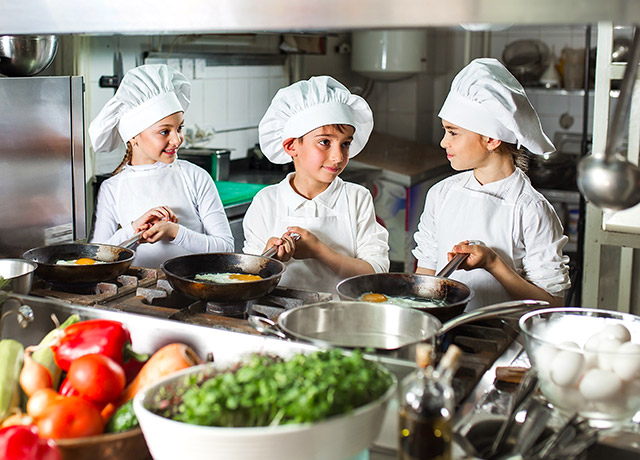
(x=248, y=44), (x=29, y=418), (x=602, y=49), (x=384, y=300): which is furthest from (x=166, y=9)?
(x=248, y=44)

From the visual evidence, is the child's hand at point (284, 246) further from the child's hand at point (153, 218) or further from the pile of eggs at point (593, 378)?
the pile of eggs at point (593, 378)

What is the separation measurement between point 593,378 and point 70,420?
661 mm

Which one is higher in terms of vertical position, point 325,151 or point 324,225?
point 325,151

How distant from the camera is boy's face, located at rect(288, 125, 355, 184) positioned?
2055 millimetres

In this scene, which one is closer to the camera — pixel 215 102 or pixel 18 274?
pixel 18 274

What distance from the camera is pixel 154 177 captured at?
7.88ft

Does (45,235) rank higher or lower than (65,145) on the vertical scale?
lower

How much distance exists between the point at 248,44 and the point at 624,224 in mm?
2150

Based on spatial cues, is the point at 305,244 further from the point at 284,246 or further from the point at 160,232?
the point at 160,232

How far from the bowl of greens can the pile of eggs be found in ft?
0.79

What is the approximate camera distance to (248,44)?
3.73m

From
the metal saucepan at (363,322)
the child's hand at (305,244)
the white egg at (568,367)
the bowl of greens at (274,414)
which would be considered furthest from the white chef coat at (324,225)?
the bowl of greens at (274,414)

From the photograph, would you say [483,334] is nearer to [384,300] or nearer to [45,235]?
[384,300]

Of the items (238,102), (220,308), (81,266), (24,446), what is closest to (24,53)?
(81,266)
